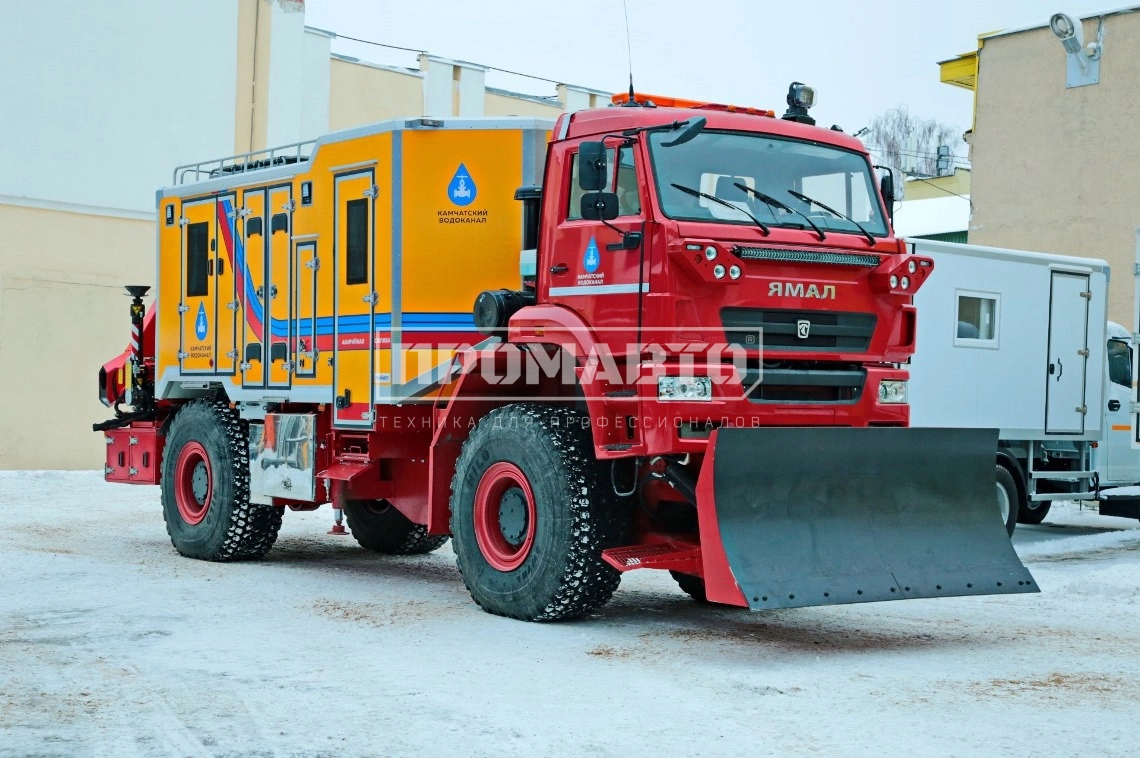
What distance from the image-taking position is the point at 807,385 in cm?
902

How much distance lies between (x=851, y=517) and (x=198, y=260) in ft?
24.7

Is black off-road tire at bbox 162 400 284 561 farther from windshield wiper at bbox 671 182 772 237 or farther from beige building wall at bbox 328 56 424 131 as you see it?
beige building wall at bbox 328 56 424 131

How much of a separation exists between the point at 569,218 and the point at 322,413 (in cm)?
357

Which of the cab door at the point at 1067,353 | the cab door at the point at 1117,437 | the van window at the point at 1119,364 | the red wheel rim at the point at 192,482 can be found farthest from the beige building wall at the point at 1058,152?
the red wheel rim at the point at 192,482

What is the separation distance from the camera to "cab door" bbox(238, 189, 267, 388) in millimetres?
12586

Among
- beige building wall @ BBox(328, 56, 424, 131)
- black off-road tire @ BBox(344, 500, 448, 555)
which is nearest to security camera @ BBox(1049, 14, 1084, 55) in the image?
beige building wall @ BBox(328, 56, 424, 131)

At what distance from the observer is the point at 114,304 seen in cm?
2344

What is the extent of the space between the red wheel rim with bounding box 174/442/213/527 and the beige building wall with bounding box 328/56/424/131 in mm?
14793

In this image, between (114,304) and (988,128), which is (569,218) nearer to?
(114,304)

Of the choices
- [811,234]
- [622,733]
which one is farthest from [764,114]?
[622,733]

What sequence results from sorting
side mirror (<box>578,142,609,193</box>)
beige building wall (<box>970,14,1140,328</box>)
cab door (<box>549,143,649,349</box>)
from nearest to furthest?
1. cab door (<box>549,143,649,349</box>)
2. side mirror (<box>578,142,609,193</box>)
3. beige building wall (<box>970,14,1140,328</box>)

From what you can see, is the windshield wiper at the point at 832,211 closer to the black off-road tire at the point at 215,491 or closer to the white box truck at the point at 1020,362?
the white box truck at the point at 1020,362

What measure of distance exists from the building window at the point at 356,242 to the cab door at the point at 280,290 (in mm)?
1052

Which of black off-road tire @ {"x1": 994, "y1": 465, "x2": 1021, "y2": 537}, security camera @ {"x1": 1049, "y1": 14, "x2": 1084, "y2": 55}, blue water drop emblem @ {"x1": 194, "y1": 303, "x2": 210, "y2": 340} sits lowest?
black off-road tire @ {"x1": 994, "y1": 465, "x2": 1021, "y2": 537}
